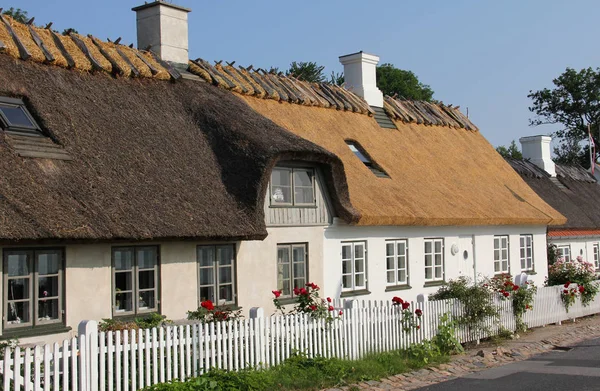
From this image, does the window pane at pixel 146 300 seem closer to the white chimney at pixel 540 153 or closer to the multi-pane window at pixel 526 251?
the multi-pane window at pixel 526 251

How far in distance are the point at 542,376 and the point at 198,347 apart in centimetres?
564

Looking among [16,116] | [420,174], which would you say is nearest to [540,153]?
[420,174]

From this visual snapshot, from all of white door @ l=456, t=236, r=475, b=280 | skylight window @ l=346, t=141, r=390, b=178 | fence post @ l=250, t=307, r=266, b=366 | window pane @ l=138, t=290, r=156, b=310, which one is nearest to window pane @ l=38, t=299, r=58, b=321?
window pane @ l=138, t=290, r=156, b=310

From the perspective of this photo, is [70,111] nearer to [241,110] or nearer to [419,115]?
[241,110]

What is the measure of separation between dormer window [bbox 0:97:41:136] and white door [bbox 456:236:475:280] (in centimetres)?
1264

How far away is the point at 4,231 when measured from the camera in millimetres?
10648

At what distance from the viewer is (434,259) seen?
2108 cm

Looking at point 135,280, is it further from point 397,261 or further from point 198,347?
point 397,261

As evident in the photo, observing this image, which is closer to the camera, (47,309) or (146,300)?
(47,309)

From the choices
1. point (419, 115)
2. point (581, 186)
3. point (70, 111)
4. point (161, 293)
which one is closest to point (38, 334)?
point (161, 293)

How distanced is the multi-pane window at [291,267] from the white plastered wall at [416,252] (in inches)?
26.5

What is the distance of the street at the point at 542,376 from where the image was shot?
11875 mm

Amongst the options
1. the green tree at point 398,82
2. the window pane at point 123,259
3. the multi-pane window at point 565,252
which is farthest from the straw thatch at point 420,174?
the green tree at point 398,82

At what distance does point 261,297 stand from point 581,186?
2246 cm
